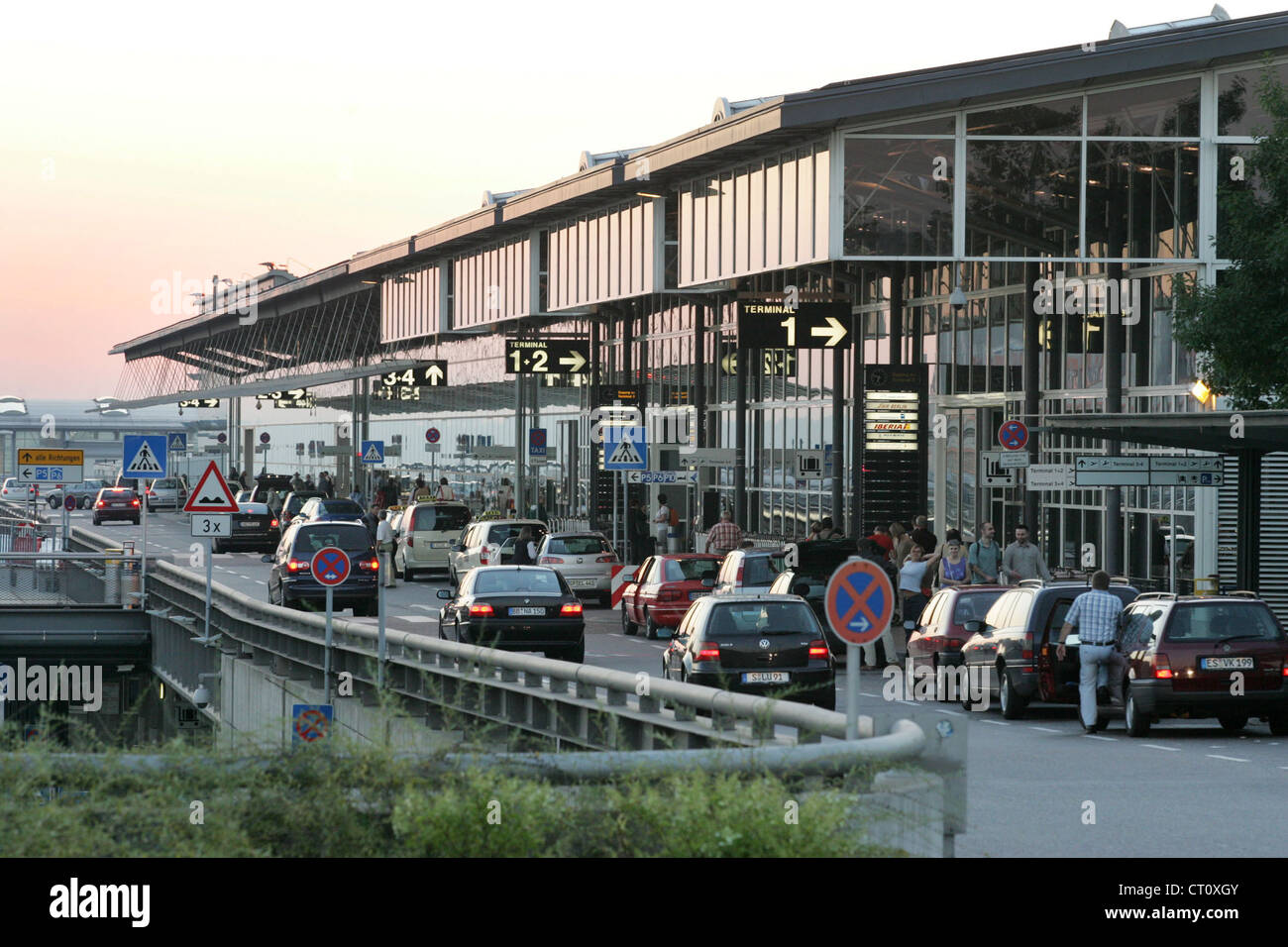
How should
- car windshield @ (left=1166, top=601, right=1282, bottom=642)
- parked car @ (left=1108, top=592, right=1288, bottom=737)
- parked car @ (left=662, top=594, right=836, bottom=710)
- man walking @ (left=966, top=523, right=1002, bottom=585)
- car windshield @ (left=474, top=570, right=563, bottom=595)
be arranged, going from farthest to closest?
man walking @ (left=966, top=523, right=1002, bottom=585) < car windshield @ (left=474, top=570, right=563, bottom=595) < parked car @ (left=662, top=594, right=836, bottom=710) < car windshield @ (left=1166, top=601, right=1282, bottom=642) < parked car @ (left=1108, top=592, right=1288, bottom=737)

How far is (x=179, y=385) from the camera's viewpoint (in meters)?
134

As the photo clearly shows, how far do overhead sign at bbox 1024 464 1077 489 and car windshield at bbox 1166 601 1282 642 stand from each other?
35.3ft

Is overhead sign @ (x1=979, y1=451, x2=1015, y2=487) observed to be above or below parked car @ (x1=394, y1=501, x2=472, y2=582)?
above

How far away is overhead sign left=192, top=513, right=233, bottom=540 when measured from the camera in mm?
29344

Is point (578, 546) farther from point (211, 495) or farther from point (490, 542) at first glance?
point (211, 495)

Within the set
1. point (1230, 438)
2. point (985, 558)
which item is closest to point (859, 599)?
point (1230, 438)

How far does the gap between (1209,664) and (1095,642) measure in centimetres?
123

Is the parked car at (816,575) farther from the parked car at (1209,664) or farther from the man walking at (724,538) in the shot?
the man walking at (724,538)

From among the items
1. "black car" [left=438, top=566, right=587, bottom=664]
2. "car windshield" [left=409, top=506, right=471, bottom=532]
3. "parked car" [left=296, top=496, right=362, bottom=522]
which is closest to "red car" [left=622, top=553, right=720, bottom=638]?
"black car" [left=438, top=566, right=587, bottom=664]

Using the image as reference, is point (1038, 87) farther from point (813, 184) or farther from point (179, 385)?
point (179, 385)

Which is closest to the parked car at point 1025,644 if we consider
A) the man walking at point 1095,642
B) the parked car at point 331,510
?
the man walking at point 1095,642

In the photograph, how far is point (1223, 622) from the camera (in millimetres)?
19844

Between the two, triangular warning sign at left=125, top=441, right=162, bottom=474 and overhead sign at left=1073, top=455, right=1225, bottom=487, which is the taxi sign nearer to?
overhead sign at left=1073, top=455, right=1225, bottom=487

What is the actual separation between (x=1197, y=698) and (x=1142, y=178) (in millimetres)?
16820
